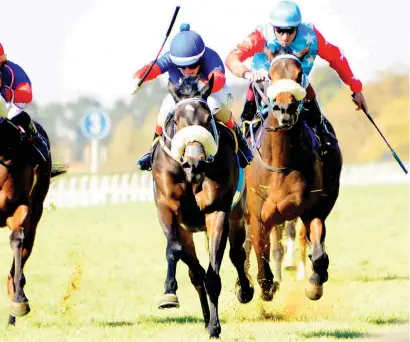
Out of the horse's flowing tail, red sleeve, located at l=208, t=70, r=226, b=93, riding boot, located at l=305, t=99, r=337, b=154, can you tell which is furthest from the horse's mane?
the horse's flowing tail

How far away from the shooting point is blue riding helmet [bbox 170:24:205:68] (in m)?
10.8

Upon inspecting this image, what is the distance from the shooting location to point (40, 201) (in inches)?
496

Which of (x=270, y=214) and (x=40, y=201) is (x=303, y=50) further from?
(x=40, y=201)

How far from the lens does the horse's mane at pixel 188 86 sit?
10.4 meters

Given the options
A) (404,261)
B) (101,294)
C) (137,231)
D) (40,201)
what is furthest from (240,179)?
(137,231)

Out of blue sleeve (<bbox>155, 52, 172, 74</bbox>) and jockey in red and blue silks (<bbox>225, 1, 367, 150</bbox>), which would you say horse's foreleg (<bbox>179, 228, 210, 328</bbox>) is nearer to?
blue sleeve (<bbox>155, 52, 172, 74</bbox>)

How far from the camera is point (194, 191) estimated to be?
10.8 metres

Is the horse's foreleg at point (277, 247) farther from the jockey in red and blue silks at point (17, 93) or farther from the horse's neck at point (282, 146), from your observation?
the jockey in red and blue silks at point (17, 93)

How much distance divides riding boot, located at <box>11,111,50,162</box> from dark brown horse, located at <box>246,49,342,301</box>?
201 cm

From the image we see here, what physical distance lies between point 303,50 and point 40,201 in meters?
3.02

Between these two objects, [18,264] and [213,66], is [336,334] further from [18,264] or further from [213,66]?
[18,264]

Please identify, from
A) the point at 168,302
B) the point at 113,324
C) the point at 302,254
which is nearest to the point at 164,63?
the point at 168,302

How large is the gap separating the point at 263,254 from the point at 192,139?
109 inches

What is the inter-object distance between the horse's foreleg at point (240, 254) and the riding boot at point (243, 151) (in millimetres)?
606
